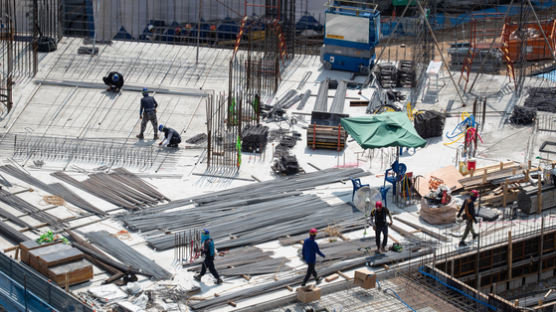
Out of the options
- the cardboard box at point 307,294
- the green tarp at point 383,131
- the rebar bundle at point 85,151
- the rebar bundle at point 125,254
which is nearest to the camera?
the cardboard box at point 307,294

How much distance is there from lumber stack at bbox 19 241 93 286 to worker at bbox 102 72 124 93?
14078 mm

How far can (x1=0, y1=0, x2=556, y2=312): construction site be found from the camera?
999 inches

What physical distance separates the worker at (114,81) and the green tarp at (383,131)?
1155cm

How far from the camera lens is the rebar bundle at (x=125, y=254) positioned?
2567 centimetres

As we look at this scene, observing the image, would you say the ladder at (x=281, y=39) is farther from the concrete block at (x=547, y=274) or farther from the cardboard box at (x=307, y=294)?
the cardboard box at (x=307, y=294)

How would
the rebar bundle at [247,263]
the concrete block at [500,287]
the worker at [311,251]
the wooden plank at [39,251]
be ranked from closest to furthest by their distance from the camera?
the worker at [311,251]
the wooden plank at [39,251]
the rebar bundle at [247,263]
the concrete block at [500,287]

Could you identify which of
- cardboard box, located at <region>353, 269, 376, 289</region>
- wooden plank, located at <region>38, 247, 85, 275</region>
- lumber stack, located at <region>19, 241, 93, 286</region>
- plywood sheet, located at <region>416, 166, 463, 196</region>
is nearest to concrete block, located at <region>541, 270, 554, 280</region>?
plywood sheet, located at <region>416, 166, 463, 196</region>

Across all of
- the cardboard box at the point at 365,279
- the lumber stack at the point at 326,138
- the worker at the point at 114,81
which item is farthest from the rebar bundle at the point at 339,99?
the cardboard box at the point at 365,279

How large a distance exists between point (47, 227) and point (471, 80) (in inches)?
834

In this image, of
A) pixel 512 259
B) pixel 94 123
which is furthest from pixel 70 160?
pixel 512 259

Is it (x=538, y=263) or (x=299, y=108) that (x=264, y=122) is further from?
(x=538, y=263)

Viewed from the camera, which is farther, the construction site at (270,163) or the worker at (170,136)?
the worker at (170,136)

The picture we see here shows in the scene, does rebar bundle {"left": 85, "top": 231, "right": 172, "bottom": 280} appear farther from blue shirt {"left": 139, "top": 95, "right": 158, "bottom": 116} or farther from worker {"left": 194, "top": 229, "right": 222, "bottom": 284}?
blue shirt {"left": 139, "top": 95, "right": 158, "bottom": 116}

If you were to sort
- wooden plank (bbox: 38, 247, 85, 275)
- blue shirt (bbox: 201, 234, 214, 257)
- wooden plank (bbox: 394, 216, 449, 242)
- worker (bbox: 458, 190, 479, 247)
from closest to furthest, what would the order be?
blue shirt (bbox: 201, 234, 214, 257)
wooden plank (bbox: 38, 247, 85, 275)
worker (bbox: 458, 190, 479, 247)
wooden plank (bbox: 394, 216, 449, 242)
